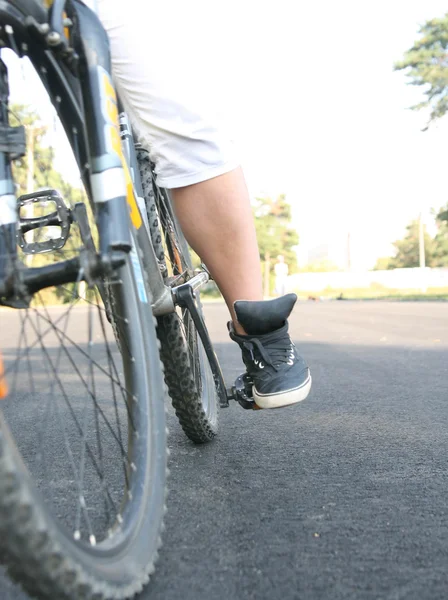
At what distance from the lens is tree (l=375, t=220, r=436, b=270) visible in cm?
7381

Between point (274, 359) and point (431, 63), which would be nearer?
point (274, 359)

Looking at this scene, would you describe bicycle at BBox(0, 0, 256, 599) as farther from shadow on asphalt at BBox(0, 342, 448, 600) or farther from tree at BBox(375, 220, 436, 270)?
tree at BBox(375, 220, 436, 270)

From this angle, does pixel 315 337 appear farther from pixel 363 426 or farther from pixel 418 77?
pixel 418 77

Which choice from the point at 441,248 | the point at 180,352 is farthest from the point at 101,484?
the point at 441,248

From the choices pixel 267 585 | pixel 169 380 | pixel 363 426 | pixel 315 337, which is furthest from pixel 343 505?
pixel 315 337

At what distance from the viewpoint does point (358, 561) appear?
146 cm

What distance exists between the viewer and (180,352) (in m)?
2.14

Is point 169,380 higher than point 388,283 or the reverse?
higher

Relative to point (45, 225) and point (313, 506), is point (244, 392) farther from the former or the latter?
point (45, 225)

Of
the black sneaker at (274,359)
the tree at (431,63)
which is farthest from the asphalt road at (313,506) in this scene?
the tree at (431,63)


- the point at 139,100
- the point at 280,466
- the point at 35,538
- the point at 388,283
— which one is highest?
the point at 139,100

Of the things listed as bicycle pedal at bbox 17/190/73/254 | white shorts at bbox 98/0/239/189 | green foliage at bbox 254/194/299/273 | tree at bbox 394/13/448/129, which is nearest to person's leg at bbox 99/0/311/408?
white shorts at bbox 98/0/239/189

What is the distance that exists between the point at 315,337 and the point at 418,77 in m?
20.8

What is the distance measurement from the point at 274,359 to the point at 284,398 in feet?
0.39
